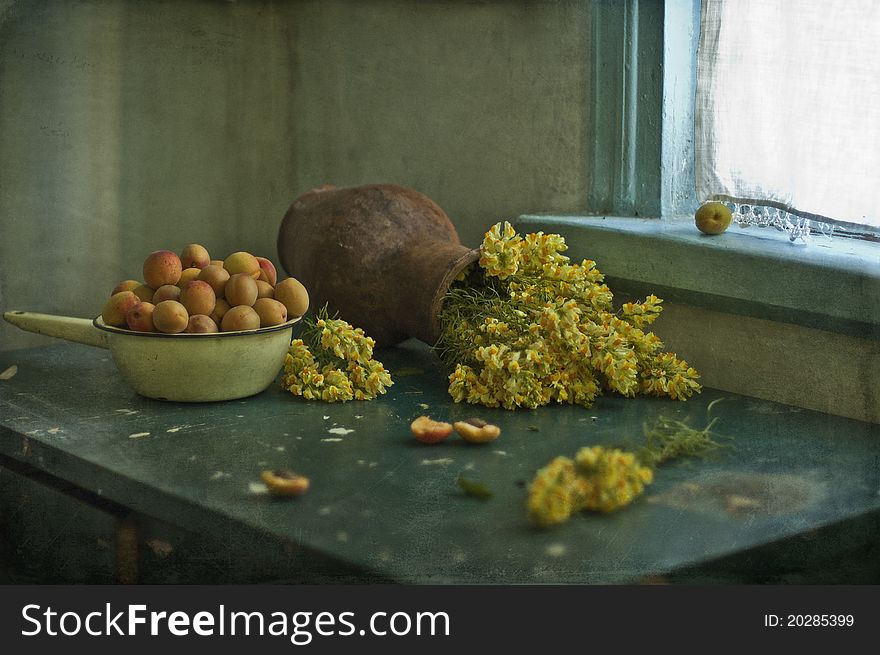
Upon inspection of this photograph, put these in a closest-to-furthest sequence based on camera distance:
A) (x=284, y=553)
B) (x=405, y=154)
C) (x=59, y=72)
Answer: (x=284, y=553) → (x=59, y=72) → (x=405, y=154)

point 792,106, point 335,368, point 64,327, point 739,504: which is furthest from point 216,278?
point 792,106

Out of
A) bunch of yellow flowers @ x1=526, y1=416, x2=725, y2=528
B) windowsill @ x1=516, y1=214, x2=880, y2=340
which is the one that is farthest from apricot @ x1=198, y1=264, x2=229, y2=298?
windowsill @ x1=516, y1=214, x2=880, y2=340

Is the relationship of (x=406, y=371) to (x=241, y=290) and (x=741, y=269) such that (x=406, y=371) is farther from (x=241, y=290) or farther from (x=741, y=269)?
(x=741, y=269)

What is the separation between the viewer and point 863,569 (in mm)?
1432

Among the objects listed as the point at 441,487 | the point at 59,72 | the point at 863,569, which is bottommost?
the point at 863,569

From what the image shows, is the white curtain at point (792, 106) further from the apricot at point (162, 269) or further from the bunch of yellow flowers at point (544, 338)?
A: the apricot at point (162, 269)

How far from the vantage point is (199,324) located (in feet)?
5.94

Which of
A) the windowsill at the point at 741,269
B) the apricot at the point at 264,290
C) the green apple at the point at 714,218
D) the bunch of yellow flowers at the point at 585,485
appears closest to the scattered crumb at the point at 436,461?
the bunch of yellow flowers at the point at 585,485

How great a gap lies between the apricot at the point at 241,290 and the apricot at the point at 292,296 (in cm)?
7

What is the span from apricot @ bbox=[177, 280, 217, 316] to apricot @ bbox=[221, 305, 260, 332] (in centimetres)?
4

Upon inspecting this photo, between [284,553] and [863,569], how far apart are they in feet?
2.87

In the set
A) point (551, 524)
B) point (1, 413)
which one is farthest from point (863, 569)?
point (1, 413)

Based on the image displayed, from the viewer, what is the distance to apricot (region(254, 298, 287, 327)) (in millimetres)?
1888

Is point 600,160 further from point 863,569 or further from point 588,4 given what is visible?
point 863,569
